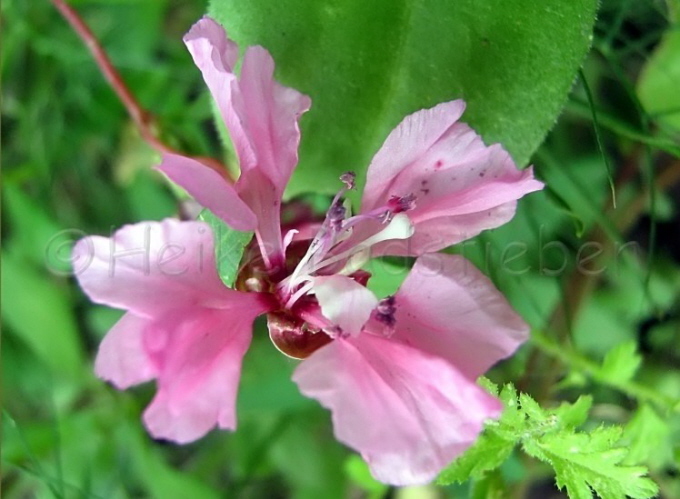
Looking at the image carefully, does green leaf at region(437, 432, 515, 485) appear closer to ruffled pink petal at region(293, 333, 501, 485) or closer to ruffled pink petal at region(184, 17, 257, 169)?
ruffled pink petal at region(293, 333, 501, 485)

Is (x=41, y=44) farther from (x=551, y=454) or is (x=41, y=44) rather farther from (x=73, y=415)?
(x=551, y=454)

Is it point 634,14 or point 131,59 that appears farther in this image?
point 131,59

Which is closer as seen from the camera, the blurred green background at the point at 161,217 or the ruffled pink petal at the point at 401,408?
the ruffled pink petal at the point at 401,408

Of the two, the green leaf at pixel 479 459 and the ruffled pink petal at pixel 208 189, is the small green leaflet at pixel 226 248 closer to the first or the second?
the ruffled pink petal at pixel 208 189

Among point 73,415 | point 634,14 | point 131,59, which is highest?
point 634,14

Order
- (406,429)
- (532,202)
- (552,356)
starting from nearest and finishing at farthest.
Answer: (406,429), (552,356), (532,202)

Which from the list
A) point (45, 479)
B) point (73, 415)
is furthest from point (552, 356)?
point (73, 415)

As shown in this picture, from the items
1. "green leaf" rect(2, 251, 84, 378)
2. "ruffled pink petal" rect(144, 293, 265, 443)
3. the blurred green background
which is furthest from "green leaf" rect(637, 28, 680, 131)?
"green leaf" rect(2, 251, 84, 378)

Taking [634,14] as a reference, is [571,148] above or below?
below

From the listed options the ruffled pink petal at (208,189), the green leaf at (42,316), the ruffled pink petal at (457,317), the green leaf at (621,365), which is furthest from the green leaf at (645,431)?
the green leaf at (42,316)
